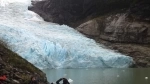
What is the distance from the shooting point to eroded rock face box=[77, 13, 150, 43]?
42781 mm

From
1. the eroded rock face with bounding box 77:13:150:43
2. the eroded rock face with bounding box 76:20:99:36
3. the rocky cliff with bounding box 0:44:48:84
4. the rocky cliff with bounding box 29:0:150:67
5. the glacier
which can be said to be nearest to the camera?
the rocky cliff with bounding box 0:44:48:84

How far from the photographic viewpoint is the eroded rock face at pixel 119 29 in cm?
4278

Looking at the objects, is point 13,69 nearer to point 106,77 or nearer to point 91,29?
Answer: point 106,77

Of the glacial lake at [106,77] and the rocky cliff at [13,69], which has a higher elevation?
the rocky cliff at [13,69]

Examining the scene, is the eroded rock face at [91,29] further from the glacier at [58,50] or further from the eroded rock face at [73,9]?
the eroded rock face at [73,9]

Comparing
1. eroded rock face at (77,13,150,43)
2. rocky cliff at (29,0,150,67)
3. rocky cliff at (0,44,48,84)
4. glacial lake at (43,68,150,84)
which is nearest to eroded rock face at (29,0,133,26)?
rocky cliff at (29,0,150,67)

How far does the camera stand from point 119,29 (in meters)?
44.6

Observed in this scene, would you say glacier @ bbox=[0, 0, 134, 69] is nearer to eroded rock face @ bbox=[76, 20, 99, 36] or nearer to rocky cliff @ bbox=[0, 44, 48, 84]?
eroded rock face @ bbox=[76, 20, 99, 36]

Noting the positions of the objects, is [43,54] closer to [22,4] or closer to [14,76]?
[22,4]

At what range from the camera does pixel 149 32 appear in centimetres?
4241

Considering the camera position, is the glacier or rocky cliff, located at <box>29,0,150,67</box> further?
rocky cliff, located at <box>29,0,150,67</box>

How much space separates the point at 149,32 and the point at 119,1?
881 cm

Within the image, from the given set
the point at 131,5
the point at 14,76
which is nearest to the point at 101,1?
the point at 131,5

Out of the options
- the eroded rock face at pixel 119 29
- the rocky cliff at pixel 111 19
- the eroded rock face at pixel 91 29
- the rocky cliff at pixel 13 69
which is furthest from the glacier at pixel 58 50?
the rocky cliff at pixel 13 69
